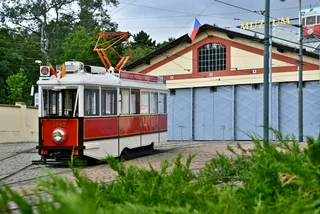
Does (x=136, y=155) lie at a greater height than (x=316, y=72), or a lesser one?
lesser

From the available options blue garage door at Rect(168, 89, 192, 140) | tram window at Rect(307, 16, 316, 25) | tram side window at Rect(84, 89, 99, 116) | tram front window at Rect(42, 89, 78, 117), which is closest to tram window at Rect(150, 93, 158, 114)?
tram side window at Rect(84, 89, 99, 116)

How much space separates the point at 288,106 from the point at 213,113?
218 inches

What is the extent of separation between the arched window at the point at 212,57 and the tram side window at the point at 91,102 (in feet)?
70.1

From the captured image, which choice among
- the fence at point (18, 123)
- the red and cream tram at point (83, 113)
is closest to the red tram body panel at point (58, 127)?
the red and cream tram at point (83, 113)

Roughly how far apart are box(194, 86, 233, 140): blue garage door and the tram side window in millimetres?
20931

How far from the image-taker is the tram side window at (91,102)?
14.0 m

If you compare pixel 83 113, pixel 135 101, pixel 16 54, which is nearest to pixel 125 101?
pixel 135 101

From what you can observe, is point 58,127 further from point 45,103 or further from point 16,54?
point 16,54

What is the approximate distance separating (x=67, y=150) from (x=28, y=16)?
4177cm

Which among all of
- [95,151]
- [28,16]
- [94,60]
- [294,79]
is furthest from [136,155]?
[28,16]

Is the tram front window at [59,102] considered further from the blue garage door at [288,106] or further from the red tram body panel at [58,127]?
the blue garage door at [288,106]

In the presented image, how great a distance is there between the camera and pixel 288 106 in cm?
3216

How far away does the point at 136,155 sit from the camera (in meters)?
16.8

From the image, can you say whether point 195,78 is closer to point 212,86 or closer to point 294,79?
point 212,86
